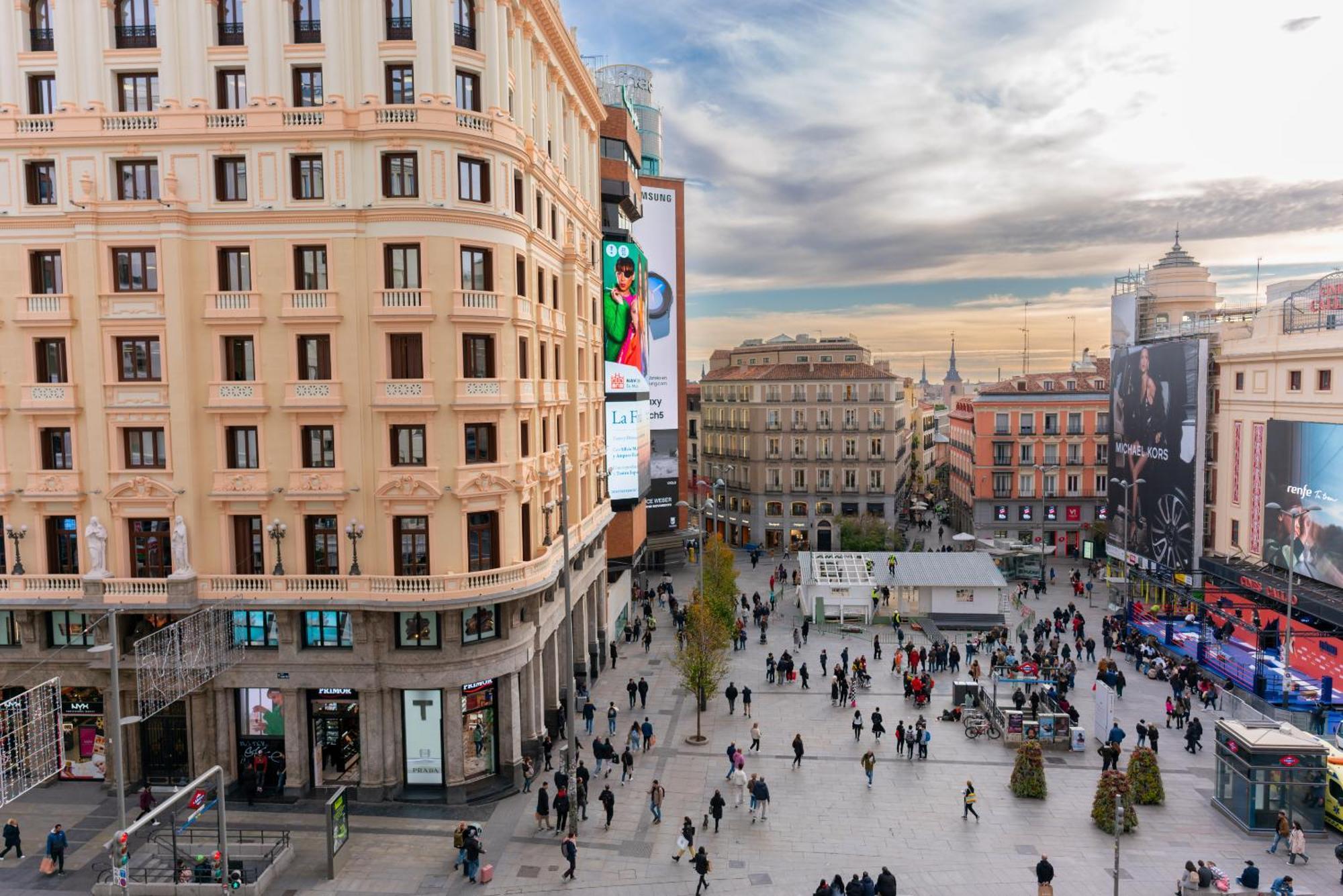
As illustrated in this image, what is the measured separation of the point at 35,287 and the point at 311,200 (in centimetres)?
940

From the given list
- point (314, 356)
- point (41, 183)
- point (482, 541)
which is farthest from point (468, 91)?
point (482, 541)

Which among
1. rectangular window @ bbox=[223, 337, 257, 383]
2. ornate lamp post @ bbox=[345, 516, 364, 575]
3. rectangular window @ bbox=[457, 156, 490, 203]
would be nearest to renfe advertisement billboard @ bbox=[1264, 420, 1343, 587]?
rectangular window @ bbox=[457, 156, 490, 203]

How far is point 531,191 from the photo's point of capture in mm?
30844

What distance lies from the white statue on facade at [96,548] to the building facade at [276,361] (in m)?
0.08

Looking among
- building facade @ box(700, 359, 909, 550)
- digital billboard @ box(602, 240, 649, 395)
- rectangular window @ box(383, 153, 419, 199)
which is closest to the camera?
rectangular window @ box(383, 153, 419, 199)

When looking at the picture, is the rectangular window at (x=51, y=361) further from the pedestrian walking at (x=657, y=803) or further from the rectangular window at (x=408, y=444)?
the pedestrian walking at (x=657, y=803)

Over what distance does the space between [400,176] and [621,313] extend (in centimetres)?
1993

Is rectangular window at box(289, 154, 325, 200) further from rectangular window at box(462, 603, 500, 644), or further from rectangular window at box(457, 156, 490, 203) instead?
rectangular window at box(462, 603, 500, 644)

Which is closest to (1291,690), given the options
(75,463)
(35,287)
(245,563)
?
(245,563)

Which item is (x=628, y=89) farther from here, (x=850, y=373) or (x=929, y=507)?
(x=929, y=507)

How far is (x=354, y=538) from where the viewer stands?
89.7ft

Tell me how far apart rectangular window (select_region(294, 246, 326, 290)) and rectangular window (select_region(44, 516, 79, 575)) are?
35.6 feet

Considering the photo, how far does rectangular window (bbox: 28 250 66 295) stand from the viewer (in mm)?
27656

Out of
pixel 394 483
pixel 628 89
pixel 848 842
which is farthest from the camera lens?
pixel 628 89
